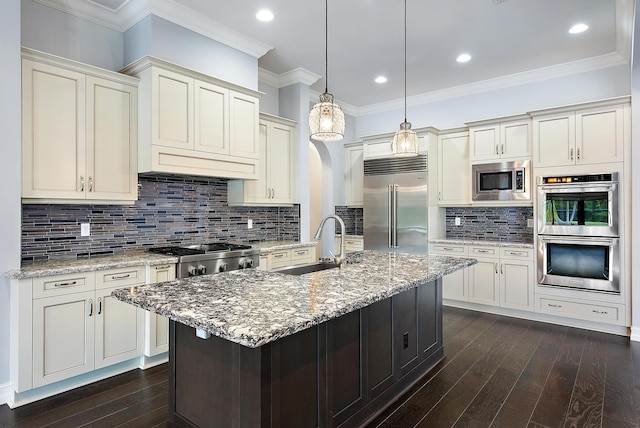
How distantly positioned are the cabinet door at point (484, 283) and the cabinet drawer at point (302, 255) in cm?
208

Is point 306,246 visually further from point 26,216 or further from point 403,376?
point 26,216

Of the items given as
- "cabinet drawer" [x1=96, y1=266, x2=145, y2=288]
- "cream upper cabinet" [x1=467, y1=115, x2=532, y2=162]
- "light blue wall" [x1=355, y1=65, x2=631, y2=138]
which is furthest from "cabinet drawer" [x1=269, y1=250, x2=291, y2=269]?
"light blue wall" [x1=355, y1=65, x2=631, y2=138]

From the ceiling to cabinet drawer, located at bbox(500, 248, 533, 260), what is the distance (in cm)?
224

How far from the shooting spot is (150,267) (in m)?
3.01

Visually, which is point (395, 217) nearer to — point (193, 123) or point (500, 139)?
point (500, 139)

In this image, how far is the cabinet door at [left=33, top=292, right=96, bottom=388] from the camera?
8.20 ft

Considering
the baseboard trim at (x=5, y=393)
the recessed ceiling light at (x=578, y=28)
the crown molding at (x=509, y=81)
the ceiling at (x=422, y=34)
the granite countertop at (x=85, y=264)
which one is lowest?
the baseboard trim at (x=5, y=393)

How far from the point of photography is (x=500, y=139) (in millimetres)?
4684

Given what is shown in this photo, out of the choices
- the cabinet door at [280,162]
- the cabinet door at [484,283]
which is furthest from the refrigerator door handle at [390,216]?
the cabinet door at [280,162]

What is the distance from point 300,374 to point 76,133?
2.54m

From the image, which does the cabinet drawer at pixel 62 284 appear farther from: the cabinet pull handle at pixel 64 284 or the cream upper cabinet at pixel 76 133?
the cream upper cabinet at pixel 76 133

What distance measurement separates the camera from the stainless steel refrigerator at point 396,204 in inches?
204

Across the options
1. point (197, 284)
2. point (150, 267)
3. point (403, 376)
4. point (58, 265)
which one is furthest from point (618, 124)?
point (58, 265)

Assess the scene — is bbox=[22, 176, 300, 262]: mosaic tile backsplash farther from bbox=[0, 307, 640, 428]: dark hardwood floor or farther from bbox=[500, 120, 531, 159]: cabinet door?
bbox=[500, 120, 531, 159]: cabinet door
